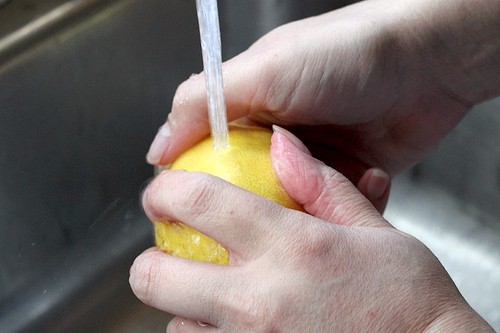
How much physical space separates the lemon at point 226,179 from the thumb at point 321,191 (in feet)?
0.04

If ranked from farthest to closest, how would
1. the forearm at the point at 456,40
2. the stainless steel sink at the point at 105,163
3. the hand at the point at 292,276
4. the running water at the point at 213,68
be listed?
the stainless steel sink at the point at 105,163 < the forearm at the point at 456,40 < the running water at the point at 213,68 < the hand at the point at 292,276

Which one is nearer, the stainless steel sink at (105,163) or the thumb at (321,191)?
the thumb at (321,191)

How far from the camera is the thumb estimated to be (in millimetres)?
648

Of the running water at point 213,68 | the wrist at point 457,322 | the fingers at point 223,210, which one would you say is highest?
the running water at point 213,68

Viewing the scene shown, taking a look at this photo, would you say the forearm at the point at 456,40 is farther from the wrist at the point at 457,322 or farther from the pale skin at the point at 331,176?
the wrist at the point at 457,322

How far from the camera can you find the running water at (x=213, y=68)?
2.24 feet

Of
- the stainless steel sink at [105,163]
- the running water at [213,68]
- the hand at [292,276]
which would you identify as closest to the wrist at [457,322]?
the hand at [292,276]

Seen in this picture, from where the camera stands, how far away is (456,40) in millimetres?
845

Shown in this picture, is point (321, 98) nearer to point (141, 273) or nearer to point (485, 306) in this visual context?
point (141, 273)

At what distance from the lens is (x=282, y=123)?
82 centimetres

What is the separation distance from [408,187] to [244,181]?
61 cm

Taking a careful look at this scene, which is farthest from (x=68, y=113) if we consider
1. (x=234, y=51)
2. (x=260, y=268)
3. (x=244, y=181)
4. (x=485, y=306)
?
(x=485, y=306)

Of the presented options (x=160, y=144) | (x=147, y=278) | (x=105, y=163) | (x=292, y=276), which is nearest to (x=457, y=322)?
(x=292, y=276)

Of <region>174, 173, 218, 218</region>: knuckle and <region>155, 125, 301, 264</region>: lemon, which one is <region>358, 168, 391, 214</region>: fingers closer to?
<region>155, 125, 301, 264</region>: lemon
